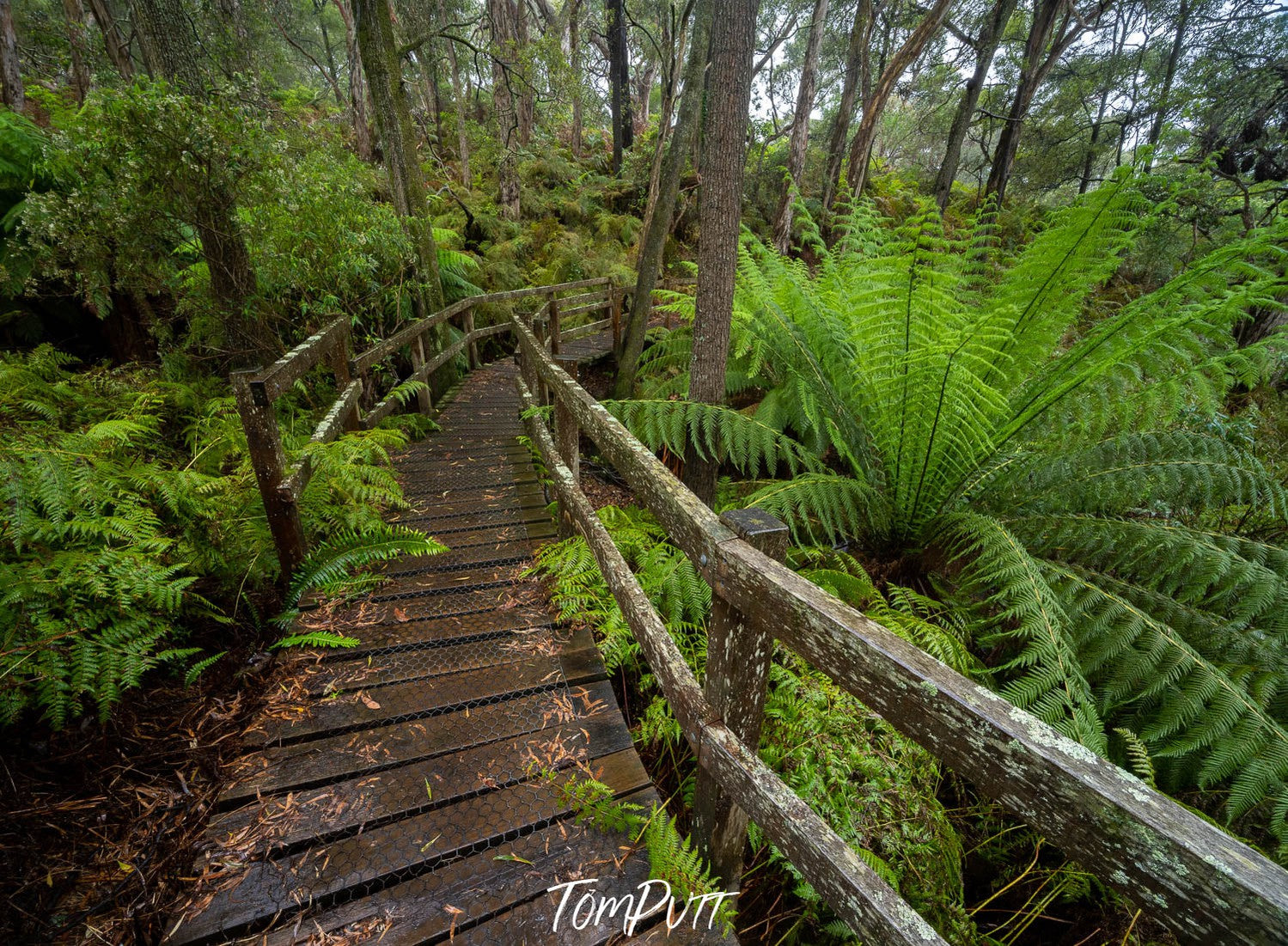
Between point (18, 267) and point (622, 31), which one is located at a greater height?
point (622, 31)

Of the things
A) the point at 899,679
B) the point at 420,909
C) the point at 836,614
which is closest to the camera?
the point at 899,679

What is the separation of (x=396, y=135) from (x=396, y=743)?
654 cm

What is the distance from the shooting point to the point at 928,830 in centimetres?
175

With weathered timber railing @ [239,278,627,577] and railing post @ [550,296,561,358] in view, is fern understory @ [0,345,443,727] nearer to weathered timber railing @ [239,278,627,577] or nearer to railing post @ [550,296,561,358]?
weathered timber railing @ [239,278,627,577]

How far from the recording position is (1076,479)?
9.65 feet

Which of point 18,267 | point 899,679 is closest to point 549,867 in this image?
point 899,679

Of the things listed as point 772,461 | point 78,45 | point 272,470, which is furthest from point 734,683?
point 78,45

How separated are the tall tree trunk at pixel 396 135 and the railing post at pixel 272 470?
4.21m

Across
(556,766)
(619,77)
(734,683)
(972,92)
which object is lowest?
(556,766)

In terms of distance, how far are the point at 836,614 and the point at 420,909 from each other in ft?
5.02

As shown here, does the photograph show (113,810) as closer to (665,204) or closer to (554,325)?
(665,204)

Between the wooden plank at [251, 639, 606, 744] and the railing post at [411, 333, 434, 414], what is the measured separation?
3961 millimetres

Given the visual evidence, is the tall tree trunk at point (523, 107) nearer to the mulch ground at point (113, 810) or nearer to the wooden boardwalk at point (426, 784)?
the wooden boardwalk at point (426, 784)

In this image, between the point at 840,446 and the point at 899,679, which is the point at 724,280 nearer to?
the point at 840,446
